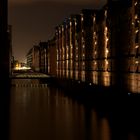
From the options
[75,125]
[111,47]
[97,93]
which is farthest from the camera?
[111,47]

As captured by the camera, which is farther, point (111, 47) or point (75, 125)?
point (111, 47)

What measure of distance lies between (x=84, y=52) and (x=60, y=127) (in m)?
40.3

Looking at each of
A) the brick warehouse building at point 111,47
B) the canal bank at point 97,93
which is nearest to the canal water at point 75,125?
the canal bank at point 97,93

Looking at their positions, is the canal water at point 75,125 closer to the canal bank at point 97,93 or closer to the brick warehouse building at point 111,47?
the canal bank at point 97,93

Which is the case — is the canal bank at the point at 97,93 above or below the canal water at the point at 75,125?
above

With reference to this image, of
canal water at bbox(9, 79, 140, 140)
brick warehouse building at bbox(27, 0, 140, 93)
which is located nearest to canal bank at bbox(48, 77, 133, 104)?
brick warehouse building at bbox(27, 0, 140, 93)

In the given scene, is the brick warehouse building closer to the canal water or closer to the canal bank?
the canal bank

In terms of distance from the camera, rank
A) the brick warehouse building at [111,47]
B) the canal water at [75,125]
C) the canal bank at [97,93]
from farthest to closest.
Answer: the brick warehouse building at [111,47] < the canal bank at [97,93] < the canal water at [75,125]

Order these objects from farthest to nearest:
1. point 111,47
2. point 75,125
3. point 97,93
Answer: point 111,47, point 97,93, point 75,125

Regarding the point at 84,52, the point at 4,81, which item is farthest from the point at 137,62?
the point at 4,81

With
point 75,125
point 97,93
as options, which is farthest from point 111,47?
point 75,125

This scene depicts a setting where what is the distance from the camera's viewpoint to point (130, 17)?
4122 centimetres

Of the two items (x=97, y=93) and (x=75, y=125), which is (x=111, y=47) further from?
(x=75, y=125)

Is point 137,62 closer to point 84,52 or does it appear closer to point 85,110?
point 85,110
